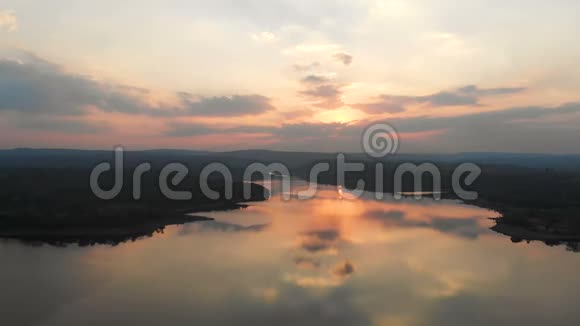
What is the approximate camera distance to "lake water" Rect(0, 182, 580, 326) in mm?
17828

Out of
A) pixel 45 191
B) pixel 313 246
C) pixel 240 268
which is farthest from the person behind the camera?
pixel 45 191

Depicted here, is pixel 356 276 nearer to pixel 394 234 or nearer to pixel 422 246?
pixel 422 246

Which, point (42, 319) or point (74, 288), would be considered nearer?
point (42, 319)

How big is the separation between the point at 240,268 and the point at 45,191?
40.5 meters

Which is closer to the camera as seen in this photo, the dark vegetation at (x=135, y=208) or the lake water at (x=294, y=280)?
the lake water at (x=294, y=280)

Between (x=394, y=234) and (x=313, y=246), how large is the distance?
28.0 feet

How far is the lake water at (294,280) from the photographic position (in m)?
17.8

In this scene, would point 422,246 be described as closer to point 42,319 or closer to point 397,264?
point 397,264

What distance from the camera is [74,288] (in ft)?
69.0

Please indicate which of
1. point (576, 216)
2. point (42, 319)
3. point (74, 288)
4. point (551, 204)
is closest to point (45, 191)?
point (74, 288)

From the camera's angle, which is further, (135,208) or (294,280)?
(135,208)

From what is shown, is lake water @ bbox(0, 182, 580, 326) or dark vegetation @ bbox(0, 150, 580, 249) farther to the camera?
dark vegetation @ bbox(0, 150, 580, 249)

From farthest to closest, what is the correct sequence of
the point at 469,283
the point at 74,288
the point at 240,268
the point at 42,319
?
the point at 240,268 → the point at 469,283 → the point at 74,288 → the point at 42,319

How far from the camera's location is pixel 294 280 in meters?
22.5
